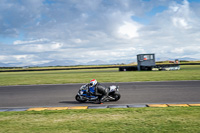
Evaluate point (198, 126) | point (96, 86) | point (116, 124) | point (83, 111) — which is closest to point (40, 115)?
point (83, 111)

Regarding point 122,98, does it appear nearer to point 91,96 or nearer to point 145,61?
point 91,96

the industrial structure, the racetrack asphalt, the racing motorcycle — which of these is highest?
the industrial structure

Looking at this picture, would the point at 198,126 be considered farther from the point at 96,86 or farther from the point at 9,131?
the point at 96,86

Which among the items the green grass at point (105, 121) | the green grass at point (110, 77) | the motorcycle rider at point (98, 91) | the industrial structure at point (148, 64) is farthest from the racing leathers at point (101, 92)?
the industrial structure at point (148, 64)

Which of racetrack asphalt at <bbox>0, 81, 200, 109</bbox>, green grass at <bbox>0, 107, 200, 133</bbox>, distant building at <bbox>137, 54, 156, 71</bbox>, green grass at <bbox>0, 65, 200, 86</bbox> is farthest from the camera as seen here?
distant building at <bbox>137, 54, 156, 71</bbox>

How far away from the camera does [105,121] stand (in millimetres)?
5656

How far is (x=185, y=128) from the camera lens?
4.85 metres

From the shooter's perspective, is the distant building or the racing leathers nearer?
the racing leathers

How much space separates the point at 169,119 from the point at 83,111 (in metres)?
3.01

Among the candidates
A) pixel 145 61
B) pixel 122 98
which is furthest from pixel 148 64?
pixel 122 98

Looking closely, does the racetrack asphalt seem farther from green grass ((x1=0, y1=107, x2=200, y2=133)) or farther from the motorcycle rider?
green grass ((x1=0, y1=107, x2=200, y2=133))

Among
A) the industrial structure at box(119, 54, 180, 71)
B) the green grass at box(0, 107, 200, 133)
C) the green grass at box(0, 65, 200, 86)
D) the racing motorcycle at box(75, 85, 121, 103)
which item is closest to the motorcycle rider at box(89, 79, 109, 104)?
the racing motorcycle at box(75, 85, 121, 103)

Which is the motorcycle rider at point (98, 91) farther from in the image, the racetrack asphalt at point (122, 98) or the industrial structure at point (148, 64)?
the industrial structure at point (148, 64)

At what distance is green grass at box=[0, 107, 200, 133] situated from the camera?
16.1ft
